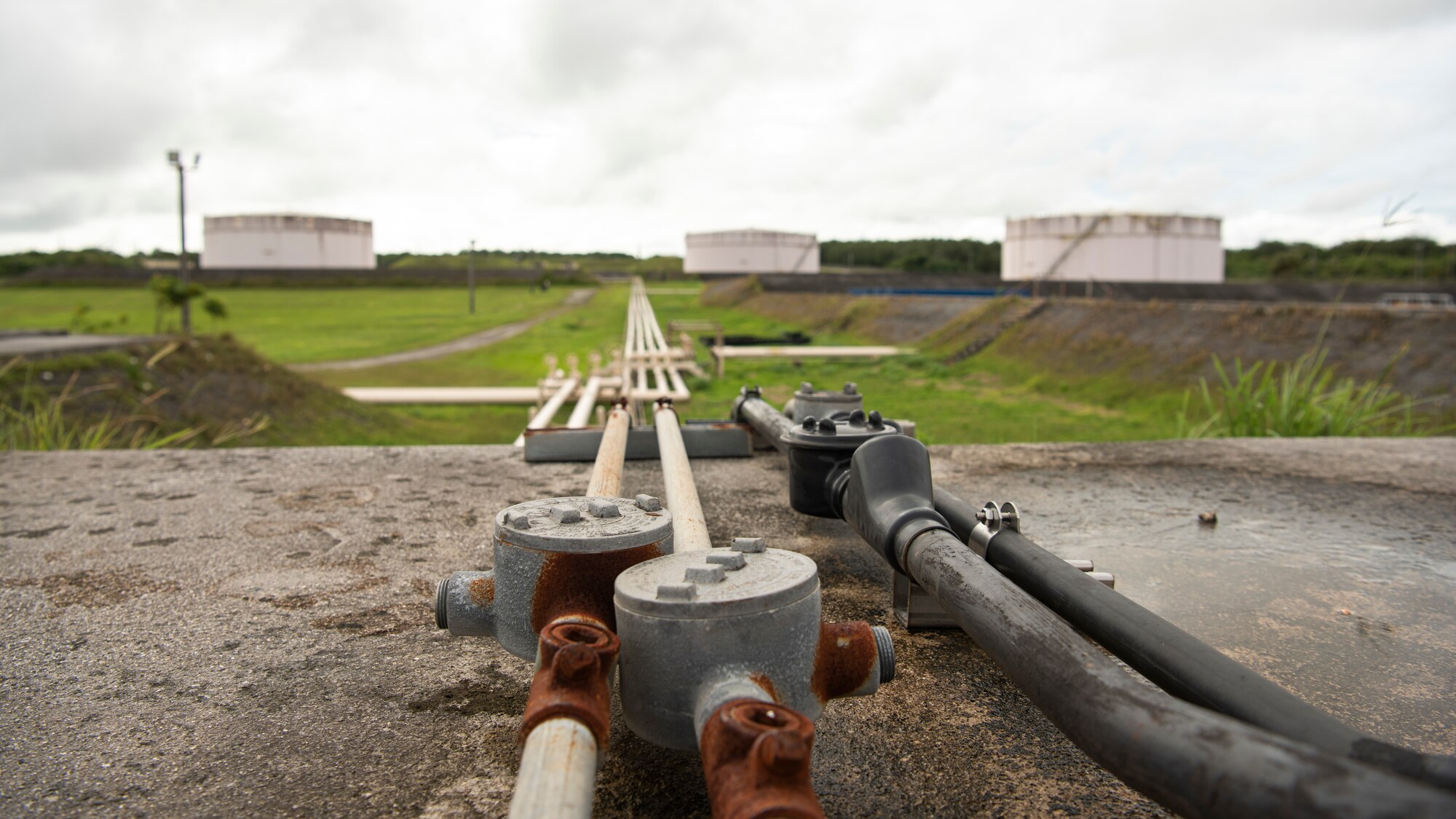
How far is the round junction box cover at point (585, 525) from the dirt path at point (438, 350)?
52.4 feet

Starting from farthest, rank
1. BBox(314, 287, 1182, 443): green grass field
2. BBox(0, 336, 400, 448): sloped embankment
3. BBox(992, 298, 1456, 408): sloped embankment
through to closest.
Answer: BBox(992, 298, 1456, 408): sloped embankment
BBox(314, 287, 1182, 443): green grass field
BBox(0, 336, 400, 448): sloped embankment

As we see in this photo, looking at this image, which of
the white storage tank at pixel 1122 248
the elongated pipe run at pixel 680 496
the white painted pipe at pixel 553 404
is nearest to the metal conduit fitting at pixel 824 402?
the elongated pipe run at pixel 680 496

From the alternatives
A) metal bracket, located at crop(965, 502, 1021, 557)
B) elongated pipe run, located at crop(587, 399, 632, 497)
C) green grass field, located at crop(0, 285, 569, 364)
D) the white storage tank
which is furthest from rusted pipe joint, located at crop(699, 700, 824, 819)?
the white storage tank

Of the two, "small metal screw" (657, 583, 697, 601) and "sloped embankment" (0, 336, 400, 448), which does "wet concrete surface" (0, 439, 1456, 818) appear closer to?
"small metal screw" (657, 583, 697, 601)

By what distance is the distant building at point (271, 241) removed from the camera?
6325 centimetres

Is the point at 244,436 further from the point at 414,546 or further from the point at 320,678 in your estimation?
the point at 320,678

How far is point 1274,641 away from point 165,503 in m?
3.44

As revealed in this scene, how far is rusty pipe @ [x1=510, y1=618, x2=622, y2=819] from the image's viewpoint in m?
0.95

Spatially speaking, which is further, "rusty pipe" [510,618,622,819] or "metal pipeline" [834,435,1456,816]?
"rusty pipe" [510,618,622,819]

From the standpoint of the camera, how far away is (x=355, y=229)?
67.3m

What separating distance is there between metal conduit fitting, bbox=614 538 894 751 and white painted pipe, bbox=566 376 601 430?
19.1 ft

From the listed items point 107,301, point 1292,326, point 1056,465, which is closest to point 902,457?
point 1056,465

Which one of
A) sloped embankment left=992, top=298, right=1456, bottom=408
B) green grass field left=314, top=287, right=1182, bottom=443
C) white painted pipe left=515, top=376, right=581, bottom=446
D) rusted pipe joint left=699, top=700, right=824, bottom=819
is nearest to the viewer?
rusted pipe joint left=699, top=700, right=824, bottom=819

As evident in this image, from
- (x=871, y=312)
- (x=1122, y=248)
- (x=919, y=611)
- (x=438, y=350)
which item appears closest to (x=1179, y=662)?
(x=919, y=611)
